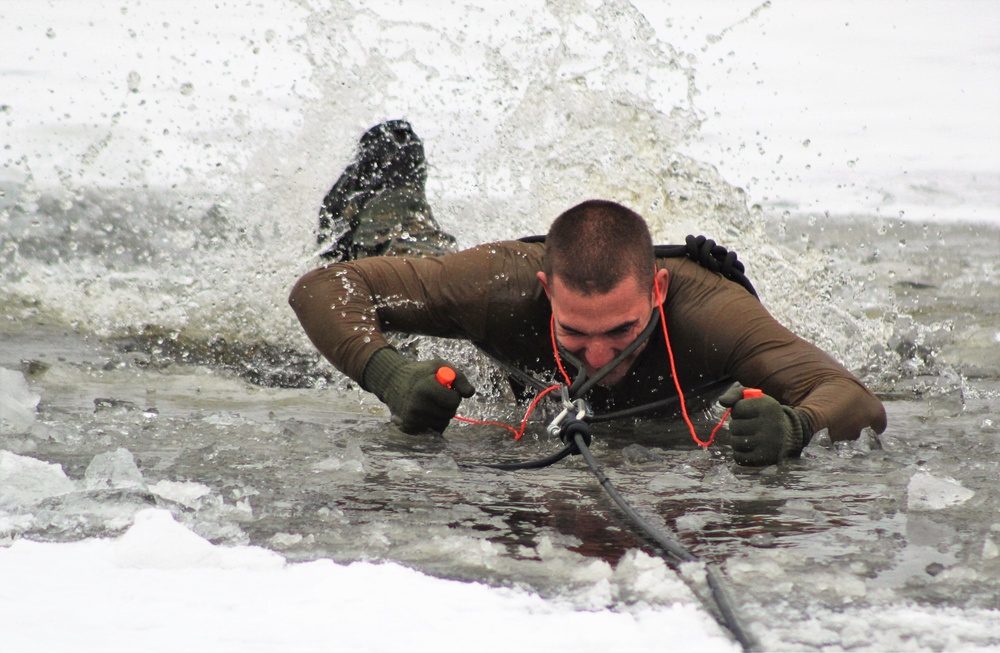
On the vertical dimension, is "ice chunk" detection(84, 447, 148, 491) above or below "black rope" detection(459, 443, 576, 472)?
above

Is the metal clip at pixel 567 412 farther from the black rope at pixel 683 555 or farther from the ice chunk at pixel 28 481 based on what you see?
the ice chunk at pixel 28 481

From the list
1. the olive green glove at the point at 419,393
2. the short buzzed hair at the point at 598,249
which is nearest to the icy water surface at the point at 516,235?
the olive green glove at the point at 419,393

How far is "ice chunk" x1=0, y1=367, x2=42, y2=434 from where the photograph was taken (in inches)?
118

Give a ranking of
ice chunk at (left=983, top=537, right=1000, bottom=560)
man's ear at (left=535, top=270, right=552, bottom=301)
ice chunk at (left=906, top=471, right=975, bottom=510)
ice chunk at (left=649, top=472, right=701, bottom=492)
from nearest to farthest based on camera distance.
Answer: ice chunk at (left=983, top=537, right=1000, bottom=560)
ice chunk at (left=906, top=471, right=975, bottom=510)
ice chunk at (left=649, top=472, right=701, bottom=492)
man's ear at (left=535, top=270, right=552, bottom=301)

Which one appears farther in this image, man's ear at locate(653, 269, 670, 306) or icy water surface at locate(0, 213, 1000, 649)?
man's ear at locate(653, 269, 670, 306)

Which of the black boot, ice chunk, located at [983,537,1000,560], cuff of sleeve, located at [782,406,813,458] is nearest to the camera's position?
ice chunk, located at [983,537,1000,560]

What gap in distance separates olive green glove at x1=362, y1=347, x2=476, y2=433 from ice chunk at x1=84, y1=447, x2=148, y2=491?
2.82ft

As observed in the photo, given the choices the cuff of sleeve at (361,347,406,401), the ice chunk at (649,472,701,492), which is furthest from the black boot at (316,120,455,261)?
the ice chunk at (649,472,701,492)

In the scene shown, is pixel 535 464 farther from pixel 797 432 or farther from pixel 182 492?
pixel 182 492

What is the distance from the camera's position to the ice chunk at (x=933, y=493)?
99.7 inches

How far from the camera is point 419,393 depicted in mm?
3150

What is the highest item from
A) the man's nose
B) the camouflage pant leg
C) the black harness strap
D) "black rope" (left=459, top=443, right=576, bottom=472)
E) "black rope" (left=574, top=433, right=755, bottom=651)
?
the black harness strap

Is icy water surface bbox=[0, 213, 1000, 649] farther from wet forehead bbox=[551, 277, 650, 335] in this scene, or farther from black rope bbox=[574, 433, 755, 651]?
wet forehead bbox=[551, 277, 650, 335]

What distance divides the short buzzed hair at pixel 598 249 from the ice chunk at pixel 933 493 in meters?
0.88
